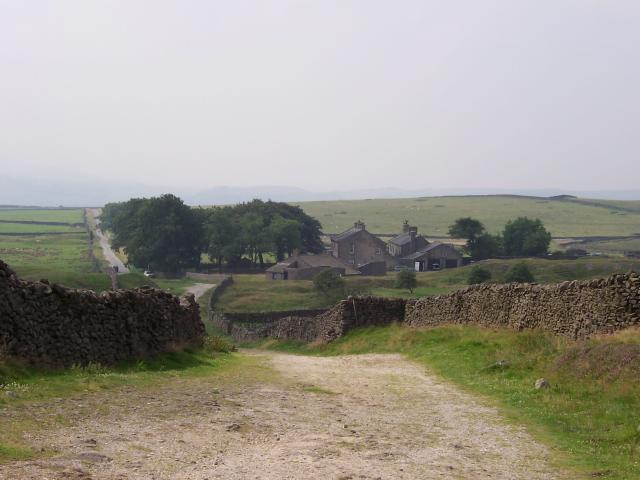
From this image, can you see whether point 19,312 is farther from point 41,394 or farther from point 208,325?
point 208,325

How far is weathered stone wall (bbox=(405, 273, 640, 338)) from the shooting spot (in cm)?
1838

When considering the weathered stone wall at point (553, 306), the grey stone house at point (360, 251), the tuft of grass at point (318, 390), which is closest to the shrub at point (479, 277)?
the grey stone house at point (360, 251)

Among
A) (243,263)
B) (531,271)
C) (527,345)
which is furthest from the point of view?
(243,263)

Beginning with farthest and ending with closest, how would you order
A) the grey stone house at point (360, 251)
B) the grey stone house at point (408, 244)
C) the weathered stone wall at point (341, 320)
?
1. the grey stone house at point (408, 244)
2. the grey stone house at point (360, 251)
3. the weathered stone wall at point (341, 320)

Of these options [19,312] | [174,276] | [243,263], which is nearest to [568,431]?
[19,312]

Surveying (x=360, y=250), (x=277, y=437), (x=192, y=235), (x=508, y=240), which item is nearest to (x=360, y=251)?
→ (x=360, y=250)

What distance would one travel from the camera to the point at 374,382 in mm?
19328

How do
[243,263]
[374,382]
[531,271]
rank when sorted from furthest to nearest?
[243,263] → [531,271] → [374,382]

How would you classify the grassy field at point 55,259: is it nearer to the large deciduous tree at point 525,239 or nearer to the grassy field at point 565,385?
the grassy field at point 565,385

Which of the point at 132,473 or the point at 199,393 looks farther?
the point at 199,393

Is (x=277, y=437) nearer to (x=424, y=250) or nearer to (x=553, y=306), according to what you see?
(x=553, y=306)

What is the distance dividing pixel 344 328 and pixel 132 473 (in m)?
24.6

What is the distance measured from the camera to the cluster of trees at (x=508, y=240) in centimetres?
13438

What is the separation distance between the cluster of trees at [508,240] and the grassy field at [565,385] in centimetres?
11278
